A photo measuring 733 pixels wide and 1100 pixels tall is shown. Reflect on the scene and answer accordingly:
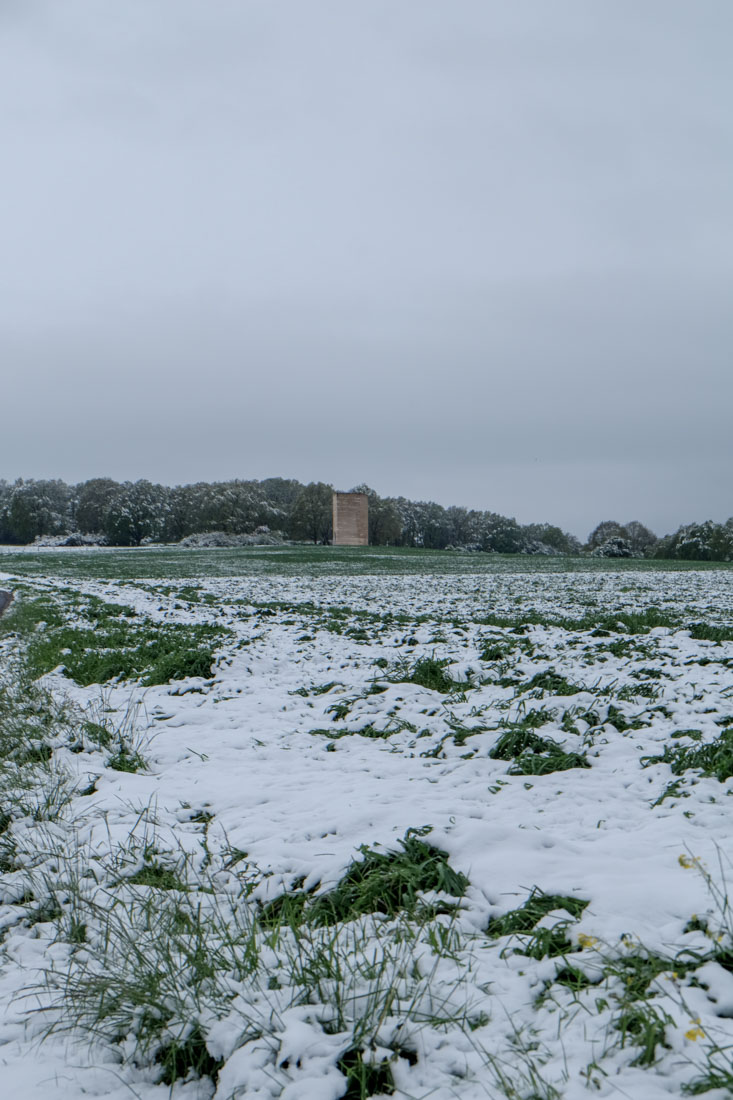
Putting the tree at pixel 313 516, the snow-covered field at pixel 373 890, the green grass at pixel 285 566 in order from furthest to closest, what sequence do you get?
the tree at pixel 313 516 < the green grass at pixel 285 566 < the snow-covered field at pixel 373 890

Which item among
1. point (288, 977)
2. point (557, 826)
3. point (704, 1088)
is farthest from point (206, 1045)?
point (557, 826)

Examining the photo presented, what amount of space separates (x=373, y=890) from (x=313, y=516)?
8431 cm

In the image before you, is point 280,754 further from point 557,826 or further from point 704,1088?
point 704,1088

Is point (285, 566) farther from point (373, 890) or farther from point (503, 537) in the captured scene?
point (503, 537)

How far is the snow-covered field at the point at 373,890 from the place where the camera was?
244cm

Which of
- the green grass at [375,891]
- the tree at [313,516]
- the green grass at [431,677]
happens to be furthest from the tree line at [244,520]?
the green grass at [375,891]

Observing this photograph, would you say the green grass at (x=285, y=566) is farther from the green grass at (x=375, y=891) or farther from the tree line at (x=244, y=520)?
the tree line at (x=244, y=520)

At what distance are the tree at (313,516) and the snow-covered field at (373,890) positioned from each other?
7954 centimetres

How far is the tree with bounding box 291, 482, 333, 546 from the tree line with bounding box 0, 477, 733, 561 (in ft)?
0.44

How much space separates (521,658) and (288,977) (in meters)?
6.52

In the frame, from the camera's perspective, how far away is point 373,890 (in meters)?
3.53

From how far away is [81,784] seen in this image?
527 centimetres

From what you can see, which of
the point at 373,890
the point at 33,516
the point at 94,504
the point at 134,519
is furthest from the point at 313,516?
the point at 373,890

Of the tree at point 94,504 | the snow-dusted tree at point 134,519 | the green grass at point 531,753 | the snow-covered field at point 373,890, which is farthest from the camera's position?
the tree at point 94,504
